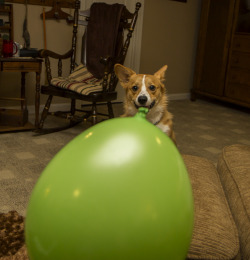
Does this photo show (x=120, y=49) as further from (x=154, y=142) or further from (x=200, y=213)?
(x=154, y=142)

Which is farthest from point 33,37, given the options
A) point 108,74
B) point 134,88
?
point 134,88

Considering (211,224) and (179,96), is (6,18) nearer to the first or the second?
(179,96)

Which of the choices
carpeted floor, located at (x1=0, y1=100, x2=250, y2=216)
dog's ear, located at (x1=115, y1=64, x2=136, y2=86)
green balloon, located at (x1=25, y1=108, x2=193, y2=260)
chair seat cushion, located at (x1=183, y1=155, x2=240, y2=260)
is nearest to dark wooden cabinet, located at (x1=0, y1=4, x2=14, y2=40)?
carpeted floor, located at (x1=0, y1=100, x2=250, y2=216)

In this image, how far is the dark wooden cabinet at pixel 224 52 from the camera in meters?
4.72

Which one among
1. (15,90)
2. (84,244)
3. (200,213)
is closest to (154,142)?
(84,244)

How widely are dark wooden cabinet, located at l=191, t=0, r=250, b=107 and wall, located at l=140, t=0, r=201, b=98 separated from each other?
22cm

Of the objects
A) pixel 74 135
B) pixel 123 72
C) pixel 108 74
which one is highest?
pixel 123 72

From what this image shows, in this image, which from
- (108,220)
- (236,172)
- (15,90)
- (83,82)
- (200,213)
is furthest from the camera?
(15,90)

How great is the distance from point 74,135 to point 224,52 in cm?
264

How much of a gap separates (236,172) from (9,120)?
8.74ft

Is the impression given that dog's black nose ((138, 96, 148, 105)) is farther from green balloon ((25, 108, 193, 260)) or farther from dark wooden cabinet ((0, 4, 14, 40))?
dark wooden cabinet ((0, 4, 14, 40))

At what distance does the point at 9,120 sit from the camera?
11.5 ft

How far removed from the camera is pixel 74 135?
3395mm

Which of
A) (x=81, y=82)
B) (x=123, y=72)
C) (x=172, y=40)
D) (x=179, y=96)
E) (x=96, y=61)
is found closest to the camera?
(x=123, y=72)
